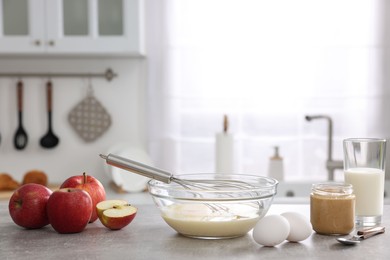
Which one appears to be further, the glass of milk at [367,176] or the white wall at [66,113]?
the white wall at [66,113]

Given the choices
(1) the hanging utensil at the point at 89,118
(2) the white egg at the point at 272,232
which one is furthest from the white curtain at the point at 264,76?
(2) the white egg at the point at 272,232

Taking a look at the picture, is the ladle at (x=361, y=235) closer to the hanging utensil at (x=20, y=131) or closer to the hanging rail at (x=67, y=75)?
the hanging rail at (x=67, y=75)

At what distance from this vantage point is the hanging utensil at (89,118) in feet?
10.6

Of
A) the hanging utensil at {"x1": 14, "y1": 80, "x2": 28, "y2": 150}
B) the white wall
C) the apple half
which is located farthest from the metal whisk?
the hanging utensil at {"x1": 14, "y1": 80, "x2": 28, "y2": 150}

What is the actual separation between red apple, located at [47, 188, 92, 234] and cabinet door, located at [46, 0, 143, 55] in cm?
157

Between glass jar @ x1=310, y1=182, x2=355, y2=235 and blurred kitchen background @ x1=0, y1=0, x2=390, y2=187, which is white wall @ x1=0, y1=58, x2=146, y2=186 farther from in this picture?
glass jar @ x1=310, y1=182, x2=355, y2=235

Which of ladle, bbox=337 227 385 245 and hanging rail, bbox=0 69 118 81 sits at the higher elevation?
hanging rail, bbox=0 69 118 81

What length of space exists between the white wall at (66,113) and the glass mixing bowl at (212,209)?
1875 mm

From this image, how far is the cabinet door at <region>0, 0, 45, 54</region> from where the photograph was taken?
2.88 metres

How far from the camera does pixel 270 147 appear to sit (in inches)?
125

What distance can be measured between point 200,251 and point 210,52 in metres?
2.01

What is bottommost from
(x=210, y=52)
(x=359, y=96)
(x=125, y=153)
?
(x=125, y=153)

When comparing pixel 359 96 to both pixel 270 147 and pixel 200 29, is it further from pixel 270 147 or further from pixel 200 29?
pixel 200 29

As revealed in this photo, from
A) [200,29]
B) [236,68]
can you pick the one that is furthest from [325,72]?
[200,29]
